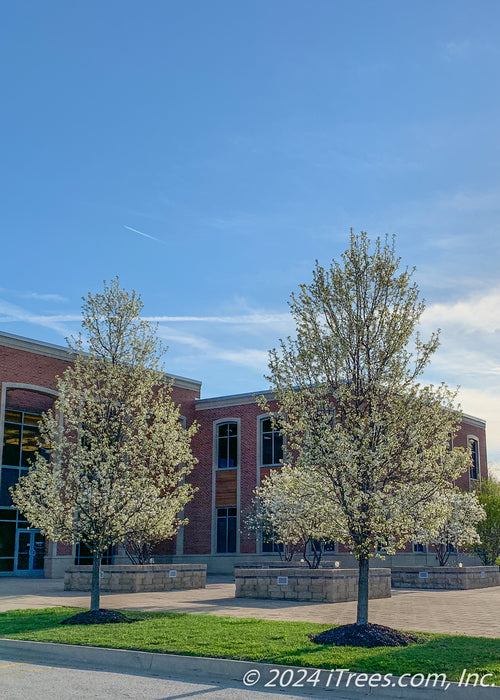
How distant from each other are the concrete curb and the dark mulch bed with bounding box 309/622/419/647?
7.29ft

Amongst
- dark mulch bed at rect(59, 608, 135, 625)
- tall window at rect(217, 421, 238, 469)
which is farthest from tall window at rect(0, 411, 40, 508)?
dark mulch bed at rect(59, 608, 135, 625)

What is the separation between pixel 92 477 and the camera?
16359 millimetres

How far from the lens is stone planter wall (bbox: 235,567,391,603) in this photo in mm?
20562

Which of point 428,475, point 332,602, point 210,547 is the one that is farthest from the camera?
point 210,547

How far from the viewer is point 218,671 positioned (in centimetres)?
1026

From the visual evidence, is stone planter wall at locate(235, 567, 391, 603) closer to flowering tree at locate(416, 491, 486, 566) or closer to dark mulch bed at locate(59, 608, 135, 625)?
dark mulch bed at locate(59, 608, 135, 625)

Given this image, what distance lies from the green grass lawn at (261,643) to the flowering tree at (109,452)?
6.86 feet

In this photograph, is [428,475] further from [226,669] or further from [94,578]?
[94,578]

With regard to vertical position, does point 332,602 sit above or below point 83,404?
below

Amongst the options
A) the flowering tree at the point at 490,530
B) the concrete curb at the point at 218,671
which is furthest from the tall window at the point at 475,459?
the concrete curb at the point at 218,671

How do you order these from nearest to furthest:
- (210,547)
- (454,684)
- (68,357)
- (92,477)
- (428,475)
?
(454,684), (428,475), (92,477), (68,357), (210,547)

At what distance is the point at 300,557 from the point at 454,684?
28.0 metres

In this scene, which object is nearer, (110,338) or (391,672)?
(391,672)

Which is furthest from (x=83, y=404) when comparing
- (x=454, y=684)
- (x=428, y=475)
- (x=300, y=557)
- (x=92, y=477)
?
(x=300, y=557)
